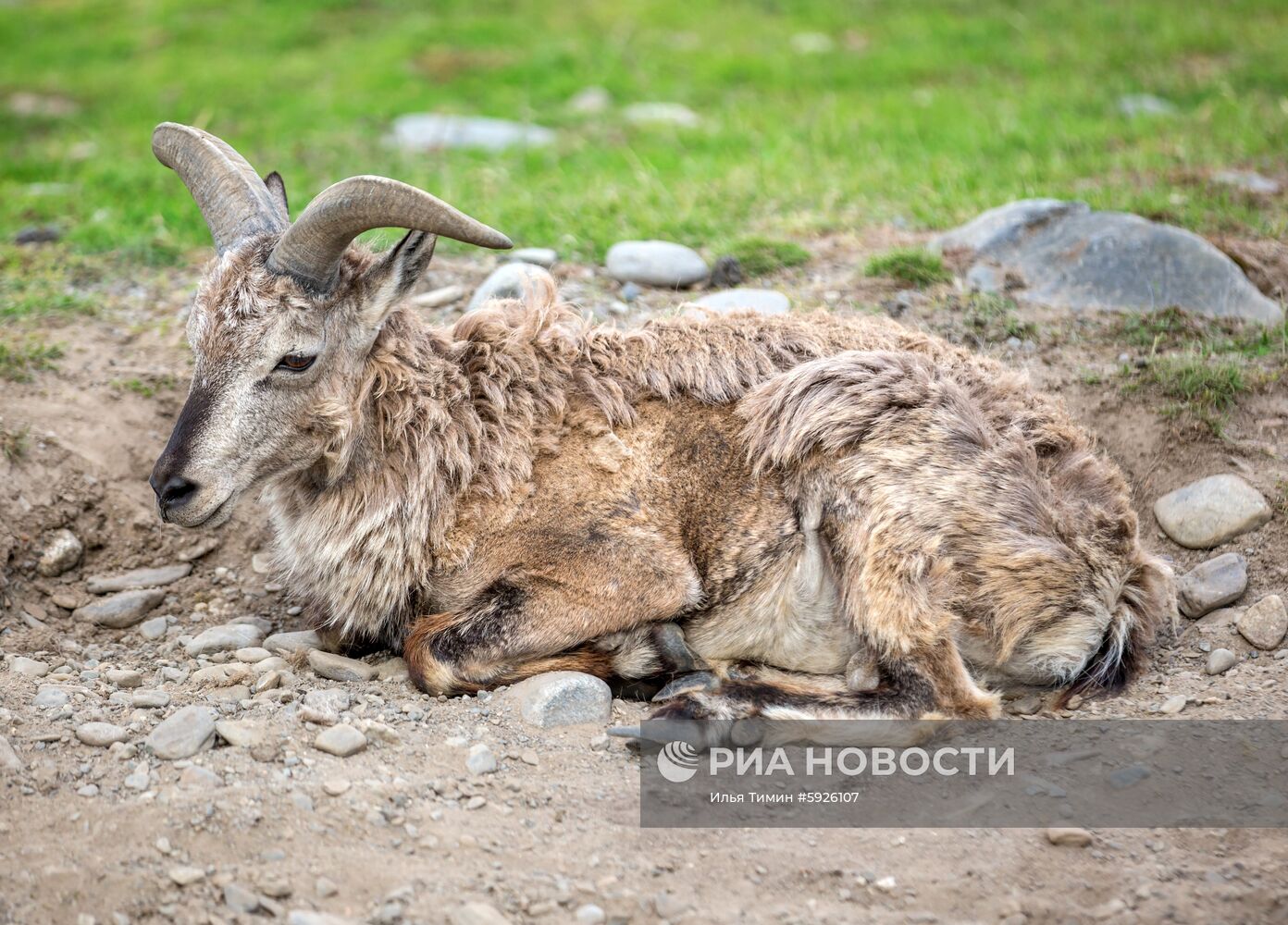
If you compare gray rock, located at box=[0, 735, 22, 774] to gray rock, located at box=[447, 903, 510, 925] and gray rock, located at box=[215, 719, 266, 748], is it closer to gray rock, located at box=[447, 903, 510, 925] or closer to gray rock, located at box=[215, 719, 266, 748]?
gray rock, located at box=[215, 719, 266, 748]

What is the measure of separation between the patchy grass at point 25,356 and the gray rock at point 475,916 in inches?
197

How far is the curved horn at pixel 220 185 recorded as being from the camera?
600 cm

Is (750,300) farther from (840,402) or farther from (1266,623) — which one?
(1266,623)

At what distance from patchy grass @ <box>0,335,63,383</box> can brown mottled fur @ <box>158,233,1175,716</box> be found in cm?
230

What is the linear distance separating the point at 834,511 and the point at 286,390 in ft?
8.57

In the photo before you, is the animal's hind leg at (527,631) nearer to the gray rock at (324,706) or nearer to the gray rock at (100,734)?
the gray rock at (324,706)

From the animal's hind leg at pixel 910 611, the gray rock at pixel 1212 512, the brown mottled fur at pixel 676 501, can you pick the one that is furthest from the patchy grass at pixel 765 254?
the animal's hind leg at pixel 910 611

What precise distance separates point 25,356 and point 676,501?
4323 mm

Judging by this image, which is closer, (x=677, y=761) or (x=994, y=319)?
(x=677, y=761)

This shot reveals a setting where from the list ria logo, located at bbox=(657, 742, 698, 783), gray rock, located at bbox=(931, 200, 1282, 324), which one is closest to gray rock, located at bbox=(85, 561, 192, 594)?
ria logo, located at bbox=(657, 742, 698, 783)

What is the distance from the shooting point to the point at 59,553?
656 centimetres

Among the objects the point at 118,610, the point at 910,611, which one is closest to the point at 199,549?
the point at 118,610

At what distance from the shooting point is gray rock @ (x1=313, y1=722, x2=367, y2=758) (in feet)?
15.7

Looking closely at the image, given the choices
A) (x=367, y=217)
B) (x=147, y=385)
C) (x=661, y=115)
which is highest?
(x=367, y=217)
